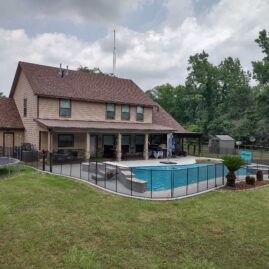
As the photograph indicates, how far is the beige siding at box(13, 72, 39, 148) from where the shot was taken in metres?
23.3

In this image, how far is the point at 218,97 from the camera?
52844 mm

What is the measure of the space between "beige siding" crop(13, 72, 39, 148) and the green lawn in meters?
10.7

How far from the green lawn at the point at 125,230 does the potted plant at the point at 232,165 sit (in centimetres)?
191

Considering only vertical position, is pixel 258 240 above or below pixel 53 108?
below

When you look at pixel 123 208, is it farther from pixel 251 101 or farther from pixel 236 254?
pixel 251 101

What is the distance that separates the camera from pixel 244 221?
10.0m

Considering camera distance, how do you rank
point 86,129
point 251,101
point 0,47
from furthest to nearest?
1. point 251,101
2. point 0,47
3. point 86,129

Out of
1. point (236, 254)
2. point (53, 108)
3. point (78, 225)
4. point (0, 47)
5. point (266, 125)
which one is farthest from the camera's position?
point (266, 125)

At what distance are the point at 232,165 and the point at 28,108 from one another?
1674 centimetres

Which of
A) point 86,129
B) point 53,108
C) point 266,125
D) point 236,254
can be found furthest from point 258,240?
point 266,125

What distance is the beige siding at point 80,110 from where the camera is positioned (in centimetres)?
2344

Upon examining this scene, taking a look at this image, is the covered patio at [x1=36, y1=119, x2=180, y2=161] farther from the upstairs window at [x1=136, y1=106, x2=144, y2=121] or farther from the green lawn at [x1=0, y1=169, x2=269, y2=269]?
the green lawn at [x1=0, y1=169, x2=269, y2=269]

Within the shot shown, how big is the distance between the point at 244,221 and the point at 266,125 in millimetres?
31705

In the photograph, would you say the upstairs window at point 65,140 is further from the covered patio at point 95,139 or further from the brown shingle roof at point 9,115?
the brown shingle roof at point 9,115
